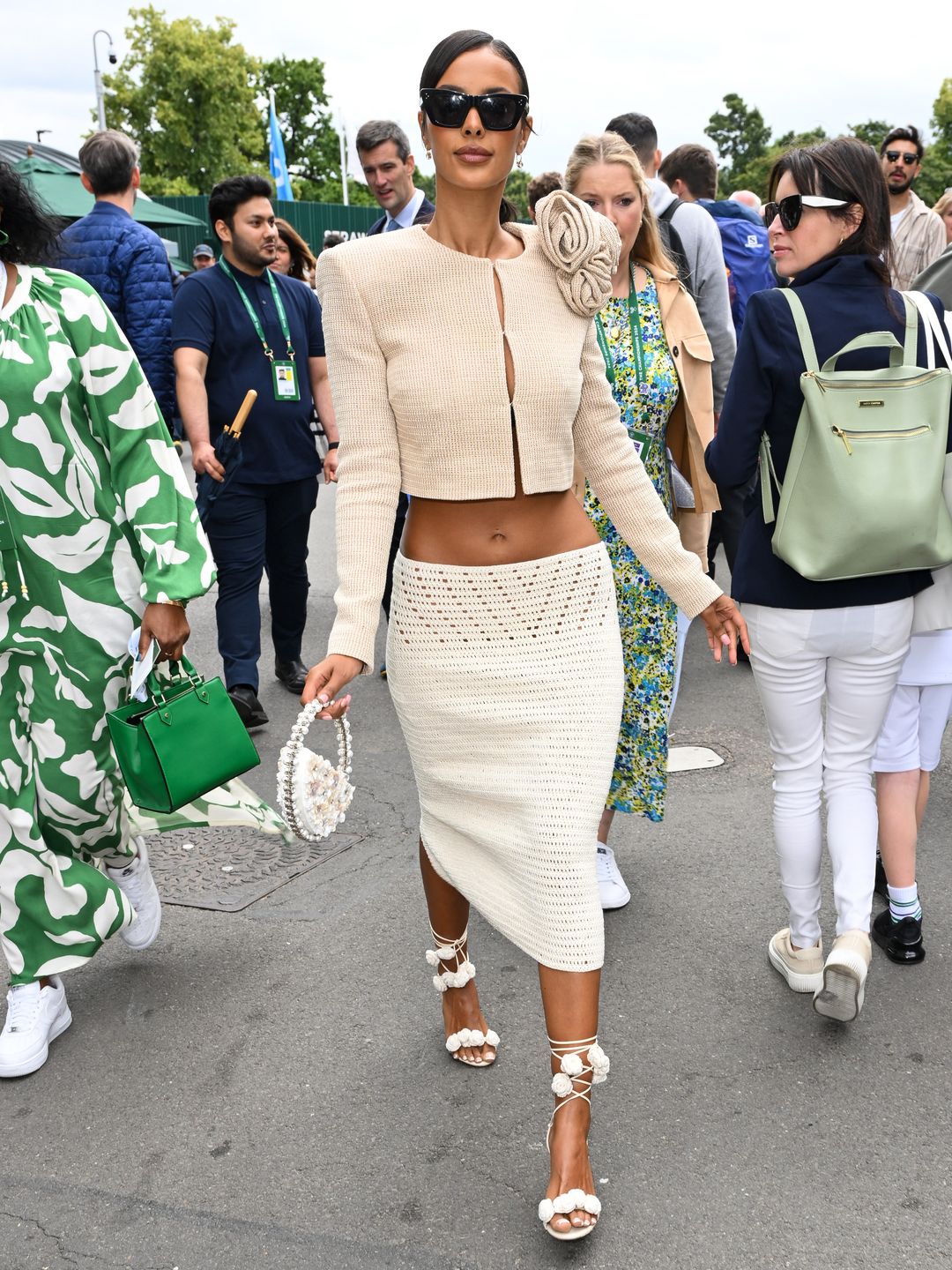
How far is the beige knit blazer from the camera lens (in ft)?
9.18

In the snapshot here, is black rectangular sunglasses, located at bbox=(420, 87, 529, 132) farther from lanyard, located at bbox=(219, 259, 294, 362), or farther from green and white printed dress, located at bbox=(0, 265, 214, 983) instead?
lanyard, located at bbox=(219, 259, 294, 362)

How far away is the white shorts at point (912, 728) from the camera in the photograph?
12.3 ft

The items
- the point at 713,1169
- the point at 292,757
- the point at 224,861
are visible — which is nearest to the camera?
the point at 292,757

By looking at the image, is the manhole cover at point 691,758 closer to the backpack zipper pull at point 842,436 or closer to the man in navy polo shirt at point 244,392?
the man in navy polo shirt at point 244,392

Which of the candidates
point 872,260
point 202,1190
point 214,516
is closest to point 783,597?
point 872,260

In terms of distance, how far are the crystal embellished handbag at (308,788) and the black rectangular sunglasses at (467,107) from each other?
3.98 feet

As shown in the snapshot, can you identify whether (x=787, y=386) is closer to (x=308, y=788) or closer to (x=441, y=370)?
(x=441, y=370)

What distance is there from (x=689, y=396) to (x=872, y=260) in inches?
34.4

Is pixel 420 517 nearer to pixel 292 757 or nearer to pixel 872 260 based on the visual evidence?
pixel 292 757

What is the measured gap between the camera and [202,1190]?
9.51ft

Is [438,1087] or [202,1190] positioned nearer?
[202,1190]

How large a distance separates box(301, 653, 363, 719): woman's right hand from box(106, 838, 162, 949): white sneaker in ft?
4.63

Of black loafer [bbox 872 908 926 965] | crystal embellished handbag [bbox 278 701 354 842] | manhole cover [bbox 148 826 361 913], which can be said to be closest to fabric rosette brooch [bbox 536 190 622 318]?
crystal embellished handbag [bbox 278 701 354 842]

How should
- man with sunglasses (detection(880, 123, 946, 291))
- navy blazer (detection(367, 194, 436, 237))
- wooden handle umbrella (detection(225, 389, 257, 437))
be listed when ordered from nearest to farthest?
Result: wooden handle umbrella (detection(225, 389, 257, 437)), navy blazer (detection(367, 194, 436, 237)), man with sunglasses (detection(880, 123, 946, 291))
